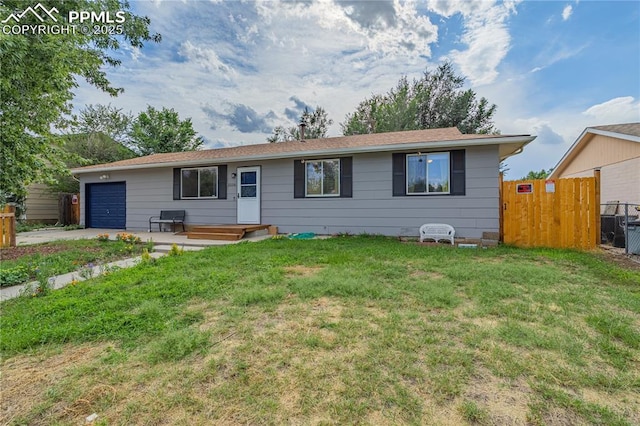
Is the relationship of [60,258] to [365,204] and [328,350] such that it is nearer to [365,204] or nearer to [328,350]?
[328,350]

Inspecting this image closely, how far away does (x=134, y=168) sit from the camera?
33.8 feet

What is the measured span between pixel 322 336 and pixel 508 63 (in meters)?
13.7

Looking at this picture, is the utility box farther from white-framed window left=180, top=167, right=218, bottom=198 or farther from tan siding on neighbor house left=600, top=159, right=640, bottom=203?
white-framed window left=180, top=167, right=218, bottom=198

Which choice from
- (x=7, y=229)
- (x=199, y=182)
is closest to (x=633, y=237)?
(x=199, y=182)

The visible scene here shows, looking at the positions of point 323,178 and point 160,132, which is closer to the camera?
point 323,178

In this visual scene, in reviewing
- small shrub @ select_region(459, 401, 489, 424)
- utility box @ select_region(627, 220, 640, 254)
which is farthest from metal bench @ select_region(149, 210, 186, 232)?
utility box @ select_region(627, 220, 640, 254)

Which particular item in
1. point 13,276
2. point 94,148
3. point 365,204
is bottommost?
point 13,276

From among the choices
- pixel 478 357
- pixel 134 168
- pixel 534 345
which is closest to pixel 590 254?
pixel 534 345

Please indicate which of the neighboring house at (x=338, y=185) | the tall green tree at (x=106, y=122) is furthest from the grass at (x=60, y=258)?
the tall green tree at (x=106, y=122)

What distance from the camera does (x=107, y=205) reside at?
37.5ft

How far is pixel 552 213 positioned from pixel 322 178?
5.75 metres

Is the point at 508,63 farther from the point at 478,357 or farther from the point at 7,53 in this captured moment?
the point at 7,53

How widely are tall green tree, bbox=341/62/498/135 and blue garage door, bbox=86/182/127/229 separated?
48.8 feet

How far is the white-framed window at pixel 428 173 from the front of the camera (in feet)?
24.2
